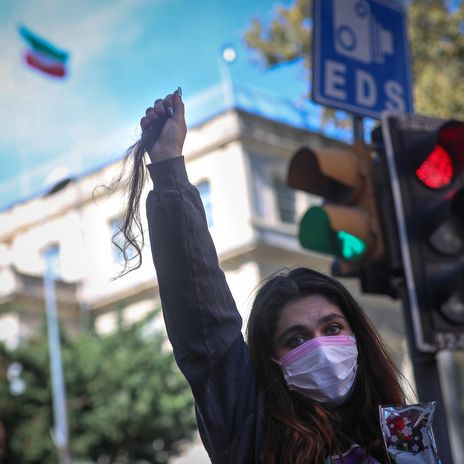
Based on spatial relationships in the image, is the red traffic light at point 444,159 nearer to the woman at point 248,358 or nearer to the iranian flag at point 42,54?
the woman at point 248,358

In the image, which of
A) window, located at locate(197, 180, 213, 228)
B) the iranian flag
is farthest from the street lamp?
window, located at locate(197, 180, 213, 228)

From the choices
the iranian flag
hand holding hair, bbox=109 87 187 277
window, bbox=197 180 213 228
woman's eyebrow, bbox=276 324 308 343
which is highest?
hand holding hair, bbox=109 87 187 277

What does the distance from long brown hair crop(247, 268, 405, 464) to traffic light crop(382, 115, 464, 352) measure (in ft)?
5.68

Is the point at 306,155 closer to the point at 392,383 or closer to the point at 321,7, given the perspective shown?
the point at 321,7

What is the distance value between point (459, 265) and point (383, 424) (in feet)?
7.76

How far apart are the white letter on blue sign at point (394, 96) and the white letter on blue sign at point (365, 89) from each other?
0.09 metres

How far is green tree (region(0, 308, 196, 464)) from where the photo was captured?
66.0ft

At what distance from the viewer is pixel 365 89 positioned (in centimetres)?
531

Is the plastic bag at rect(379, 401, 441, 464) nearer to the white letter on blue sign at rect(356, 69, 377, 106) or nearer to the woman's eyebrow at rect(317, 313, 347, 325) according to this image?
the woman's eyebrow at rect(317, 313, 347, 325)

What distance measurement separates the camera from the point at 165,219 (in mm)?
2129

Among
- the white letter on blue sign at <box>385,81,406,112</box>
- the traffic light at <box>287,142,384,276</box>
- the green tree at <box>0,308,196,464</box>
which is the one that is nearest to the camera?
the traffic light at <box>287,142,384,276</box>

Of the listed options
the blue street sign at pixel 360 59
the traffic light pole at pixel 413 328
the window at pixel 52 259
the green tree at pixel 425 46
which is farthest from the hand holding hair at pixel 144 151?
the window at pixel 52 259

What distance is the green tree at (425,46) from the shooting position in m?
16.4

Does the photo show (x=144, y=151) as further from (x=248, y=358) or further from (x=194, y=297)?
(x=248, y=358)
